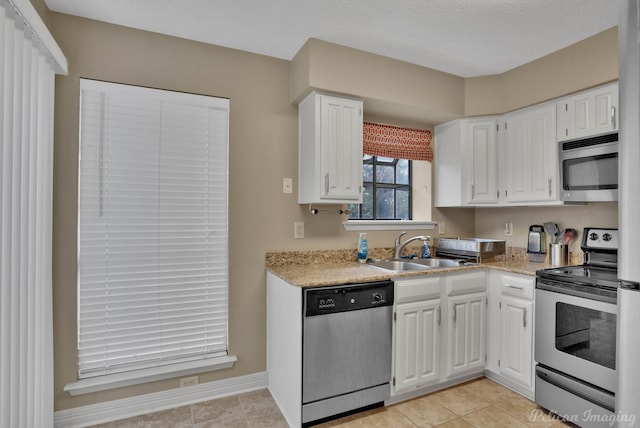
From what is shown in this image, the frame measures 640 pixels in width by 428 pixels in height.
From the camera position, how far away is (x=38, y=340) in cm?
170

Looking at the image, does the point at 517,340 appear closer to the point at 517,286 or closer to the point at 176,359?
the point at 517,286

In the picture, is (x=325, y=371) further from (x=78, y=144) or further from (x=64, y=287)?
(x=78, y=144)

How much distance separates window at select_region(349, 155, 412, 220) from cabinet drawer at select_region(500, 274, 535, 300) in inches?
42.2

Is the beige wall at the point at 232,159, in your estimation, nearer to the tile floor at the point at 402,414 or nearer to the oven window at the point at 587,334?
the tile floor at the point at 402,414

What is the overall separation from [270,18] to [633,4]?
5.75ft

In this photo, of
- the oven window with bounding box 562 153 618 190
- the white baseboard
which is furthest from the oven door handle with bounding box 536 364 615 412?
the white baseboard

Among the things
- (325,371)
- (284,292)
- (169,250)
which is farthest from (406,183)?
(169,250)

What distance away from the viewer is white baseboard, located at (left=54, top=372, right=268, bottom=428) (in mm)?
2027

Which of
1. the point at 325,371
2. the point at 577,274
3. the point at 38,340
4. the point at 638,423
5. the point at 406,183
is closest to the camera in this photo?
the point at 638,423

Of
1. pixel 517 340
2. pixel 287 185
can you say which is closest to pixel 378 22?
pixel 287 185

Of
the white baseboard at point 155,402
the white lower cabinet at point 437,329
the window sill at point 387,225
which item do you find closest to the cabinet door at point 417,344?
the white lower cabinet at point 437,329

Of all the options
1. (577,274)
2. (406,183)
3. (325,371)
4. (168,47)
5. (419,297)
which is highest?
(168,47)

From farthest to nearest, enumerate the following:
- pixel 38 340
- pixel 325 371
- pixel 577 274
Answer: pixel 577 274
pixel 325 371
pixel 38 340

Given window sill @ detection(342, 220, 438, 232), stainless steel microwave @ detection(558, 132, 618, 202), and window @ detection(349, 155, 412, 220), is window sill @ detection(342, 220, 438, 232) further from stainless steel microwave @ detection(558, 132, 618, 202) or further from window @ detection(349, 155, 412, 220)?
stainless steel microwave @ detection(558, 132, 618, 202)
